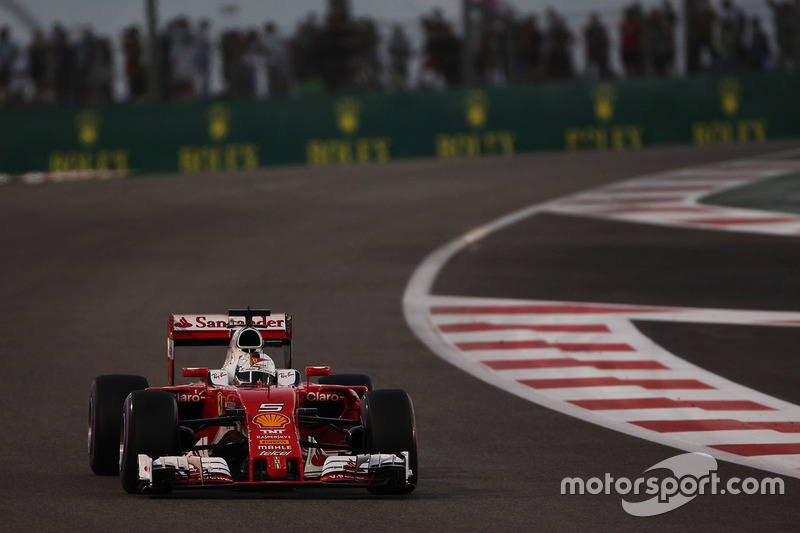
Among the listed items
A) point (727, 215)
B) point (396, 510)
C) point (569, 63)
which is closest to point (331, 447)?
point (396, 510)

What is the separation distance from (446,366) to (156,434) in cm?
473

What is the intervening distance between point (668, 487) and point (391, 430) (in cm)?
153

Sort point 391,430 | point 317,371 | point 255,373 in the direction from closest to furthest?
point 391,430, point 255,373, point 317,371

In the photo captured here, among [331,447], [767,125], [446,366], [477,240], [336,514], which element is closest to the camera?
[336,514]

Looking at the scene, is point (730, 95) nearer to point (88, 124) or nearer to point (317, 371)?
point (88, 124)

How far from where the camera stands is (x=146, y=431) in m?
7.95

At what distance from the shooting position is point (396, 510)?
7.78m

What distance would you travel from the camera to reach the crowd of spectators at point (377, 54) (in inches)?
1144

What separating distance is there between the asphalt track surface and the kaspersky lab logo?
4.1 inches

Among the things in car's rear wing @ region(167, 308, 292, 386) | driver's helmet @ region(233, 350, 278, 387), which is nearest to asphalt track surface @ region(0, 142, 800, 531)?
driver's helmet @ region(233, 350, 278, 387)

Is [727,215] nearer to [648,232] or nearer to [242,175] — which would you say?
[648,232]

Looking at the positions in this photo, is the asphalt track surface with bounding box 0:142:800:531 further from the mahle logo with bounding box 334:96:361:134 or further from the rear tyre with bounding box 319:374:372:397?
the mahle logo with bounding box 334:96:361:134

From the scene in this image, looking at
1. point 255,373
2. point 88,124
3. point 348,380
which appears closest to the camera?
point 255,373

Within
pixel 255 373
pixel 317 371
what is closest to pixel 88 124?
pixel 317 371
